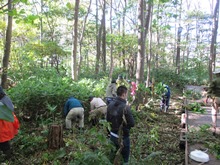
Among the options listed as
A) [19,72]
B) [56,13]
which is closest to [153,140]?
[19,72]

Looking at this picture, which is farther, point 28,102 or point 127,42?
point 127,42

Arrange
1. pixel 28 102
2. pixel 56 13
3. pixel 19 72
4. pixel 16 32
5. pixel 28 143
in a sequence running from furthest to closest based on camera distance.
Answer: pixel 56 13, pixel 16 32, pixel 19 72, pixel 28 102, pixel 28 143

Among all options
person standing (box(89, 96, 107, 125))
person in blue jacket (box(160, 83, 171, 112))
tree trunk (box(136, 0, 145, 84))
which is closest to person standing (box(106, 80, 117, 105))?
person standing (box(89, 96, 107, 125))

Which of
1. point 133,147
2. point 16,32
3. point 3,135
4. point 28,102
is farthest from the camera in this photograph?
point 16,32

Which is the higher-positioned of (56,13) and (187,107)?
(56,13)

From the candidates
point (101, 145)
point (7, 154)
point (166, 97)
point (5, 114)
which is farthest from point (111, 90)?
point (5, 114)

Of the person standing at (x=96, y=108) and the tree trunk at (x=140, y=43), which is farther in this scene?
the tree trunk at (x=140, y=43)

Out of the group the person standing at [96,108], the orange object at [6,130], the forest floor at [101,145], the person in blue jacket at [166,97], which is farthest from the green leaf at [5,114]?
the person in blue jacket at [166,97]

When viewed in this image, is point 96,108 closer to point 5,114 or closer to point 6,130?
point 6,130

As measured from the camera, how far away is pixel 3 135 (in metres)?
5.39

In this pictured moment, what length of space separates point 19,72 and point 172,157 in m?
10.2

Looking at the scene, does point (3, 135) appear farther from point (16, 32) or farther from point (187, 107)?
point (16, 32)

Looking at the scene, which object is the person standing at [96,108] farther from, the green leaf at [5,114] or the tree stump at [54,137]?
the green leaf at [5,114]

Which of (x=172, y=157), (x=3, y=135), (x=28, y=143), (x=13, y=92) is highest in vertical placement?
(x=13, y=92)
